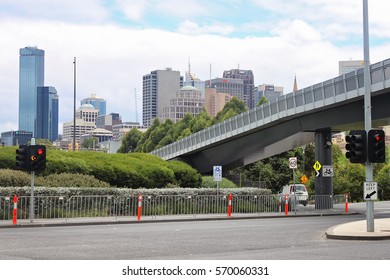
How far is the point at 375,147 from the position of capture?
21781 millimetres

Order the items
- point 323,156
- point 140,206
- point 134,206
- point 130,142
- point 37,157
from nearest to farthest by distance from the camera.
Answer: point 37,157
point 140,206
point 134,206
point 323,156
point 130,142

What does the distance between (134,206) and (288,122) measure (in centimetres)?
1677

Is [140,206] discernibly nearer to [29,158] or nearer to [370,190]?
[29,158]

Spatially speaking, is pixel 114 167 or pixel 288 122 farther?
pixel 288 122

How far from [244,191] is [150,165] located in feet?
27.2

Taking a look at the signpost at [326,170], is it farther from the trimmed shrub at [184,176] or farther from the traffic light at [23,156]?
the traffic light at [23,156]

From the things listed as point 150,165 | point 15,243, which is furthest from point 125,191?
point 15,243

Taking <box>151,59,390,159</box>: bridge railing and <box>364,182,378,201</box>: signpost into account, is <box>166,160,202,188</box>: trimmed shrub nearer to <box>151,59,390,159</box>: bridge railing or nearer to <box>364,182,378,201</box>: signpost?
<box>151,59,390,159</box>: bridge railing

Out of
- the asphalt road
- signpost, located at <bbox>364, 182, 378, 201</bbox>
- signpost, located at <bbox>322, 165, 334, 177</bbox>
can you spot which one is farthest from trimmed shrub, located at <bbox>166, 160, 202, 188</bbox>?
A: signpost, located at <bbox>364, 182, 378, 201</bbox>

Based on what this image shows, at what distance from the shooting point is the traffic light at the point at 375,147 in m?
21.7

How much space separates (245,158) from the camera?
58.5 metres

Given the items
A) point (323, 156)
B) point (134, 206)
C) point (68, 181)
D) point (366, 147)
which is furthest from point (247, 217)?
point (366, 147)

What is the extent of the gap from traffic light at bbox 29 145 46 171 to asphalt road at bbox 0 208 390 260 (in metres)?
→ 5.50

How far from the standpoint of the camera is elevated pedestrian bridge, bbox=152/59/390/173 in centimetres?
3894
